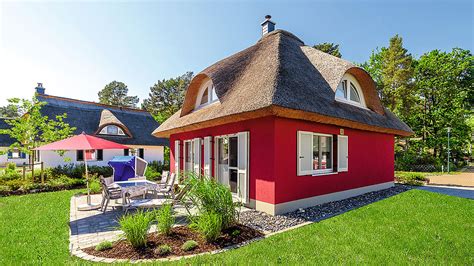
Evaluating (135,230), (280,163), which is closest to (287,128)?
(280,163)

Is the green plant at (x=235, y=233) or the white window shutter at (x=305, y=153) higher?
the white window shutter at (x=305, y=153)

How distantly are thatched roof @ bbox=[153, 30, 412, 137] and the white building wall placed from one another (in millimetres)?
11157

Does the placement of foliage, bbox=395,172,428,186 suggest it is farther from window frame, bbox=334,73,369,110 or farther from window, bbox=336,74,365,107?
window, bbox=336,74,365,107

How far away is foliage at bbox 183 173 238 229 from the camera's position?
185 inches

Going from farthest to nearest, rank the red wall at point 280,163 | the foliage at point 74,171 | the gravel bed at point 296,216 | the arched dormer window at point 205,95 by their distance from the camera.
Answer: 1. the foliage at point 74,171
2. the arched dormer window at point 205,95
3. the red wall at point 280,163
4. the gravel bed at point 296,216

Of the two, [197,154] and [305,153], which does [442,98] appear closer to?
[305,153]

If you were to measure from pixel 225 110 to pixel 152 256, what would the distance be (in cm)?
433

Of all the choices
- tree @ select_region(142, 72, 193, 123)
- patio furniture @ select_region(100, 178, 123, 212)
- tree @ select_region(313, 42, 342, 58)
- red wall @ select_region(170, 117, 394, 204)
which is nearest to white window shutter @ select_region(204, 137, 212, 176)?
red wall @ select_region(170, 117, 394, 204)

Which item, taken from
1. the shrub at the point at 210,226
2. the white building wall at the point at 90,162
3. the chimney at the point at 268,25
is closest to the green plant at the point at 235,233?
the shrub at the point at 210,226

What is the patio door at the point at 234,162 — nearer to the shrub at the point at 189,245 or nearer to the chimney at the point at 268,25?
the shrub at the point at 189,245

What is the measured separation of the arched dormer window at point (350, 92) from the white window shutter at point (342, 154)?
58.2 inches

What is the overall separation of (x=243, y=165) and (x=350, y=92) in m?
5.68

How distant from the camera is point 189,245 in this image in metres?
4.09

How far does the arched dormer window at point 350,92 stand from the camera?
905cm
